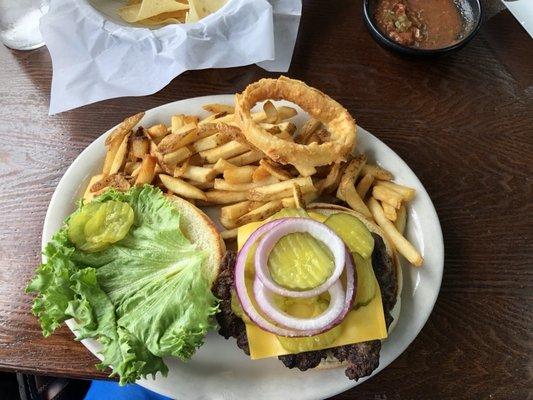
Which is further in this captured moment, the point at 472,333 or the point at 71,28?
the point at 71,28

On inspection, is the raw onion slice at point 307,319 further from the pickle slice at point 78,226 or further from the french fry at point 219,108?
the french fry at point 219,108

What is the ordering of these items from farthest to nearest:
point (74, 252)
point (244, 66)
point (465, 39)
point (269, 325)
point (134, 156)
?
point (244, 66)
point (465, 39)
point (134, 156)
point (74, 252)
point (269, 325)

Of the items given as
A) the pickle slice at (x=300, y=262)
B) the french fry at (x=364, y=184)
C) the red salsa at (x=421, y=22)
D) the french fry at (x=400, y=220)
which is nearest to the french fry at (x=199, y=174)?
the pickle slice at (x=300, y=262)

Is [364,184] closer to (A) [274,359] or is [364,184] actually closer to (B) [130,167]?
(A) [274,359]

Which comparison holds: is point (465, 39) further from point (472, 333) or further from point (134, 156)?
A: point (134, 156)

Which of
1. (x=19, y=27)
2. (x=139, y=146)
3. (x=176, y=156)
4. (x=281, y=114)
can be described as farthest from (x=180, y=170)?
(x=19, y=27)

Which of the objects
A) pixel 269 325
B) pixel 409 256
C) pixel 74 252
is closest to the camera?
pixel 269 325

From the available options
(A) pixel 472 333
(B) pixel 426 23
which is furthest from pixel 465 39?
(A) pixel 472 333
